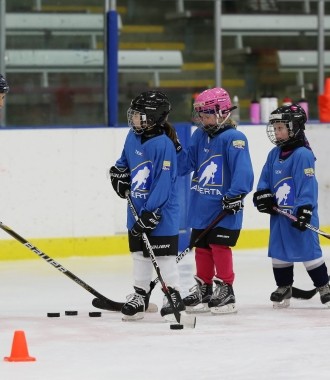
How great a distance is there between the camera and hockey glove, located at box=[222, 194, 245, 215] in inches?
243

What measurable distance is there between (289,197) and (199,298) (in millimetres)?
643

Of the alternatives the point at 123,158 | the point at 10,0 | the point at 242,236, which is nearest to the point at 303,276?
the point at 242,236

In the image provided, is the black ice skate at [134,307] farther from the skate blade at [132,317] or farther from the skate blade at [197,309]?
the skate blade at [197,309]

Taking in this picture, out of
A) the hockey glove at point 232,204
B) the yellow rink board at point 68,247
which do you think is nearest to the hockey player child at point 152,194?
the hockey glove at point 232,204

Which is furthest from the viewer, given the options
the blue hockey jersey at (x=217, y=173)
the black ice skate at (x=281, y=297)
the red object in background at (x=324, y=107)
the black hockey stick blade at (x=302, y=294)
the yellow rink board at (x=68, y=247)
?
the red object in background at (x=324, y=107)

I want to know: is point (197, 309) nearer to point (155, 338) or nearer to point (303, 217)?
point (303, 217)

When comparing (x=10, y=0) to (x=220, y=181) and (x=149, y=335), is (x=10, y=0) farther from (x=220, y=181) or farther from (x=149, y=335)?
(x=149, y=335)

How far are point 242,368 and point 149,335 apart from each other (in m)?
0.84

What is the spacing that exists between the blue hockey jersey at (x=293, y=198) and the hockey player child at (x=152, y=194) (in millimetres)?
668

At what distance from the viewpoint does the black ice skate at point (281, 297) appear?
21.2ft

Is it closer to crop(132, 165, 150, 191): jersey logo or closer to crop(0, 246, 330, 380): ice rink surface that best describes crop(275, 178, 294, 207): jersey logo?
crop(0, 246, 330, 380): ice rink surface

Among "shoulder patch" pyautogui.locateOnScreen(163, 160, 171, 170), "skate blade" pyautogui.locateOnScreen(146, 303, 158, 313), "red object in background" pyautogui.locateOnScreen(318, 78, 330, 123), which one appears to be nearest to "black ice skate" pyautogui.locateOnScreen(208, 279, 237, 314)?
"skate blade" pyautogui.locateOnScreen(146, 303, 158, 313)

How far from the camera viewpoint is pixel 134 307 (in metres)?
5.96

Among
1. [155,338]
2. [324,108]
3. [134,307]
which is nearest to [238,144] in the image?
[134,307]
